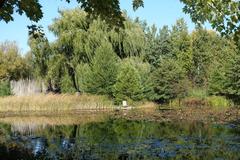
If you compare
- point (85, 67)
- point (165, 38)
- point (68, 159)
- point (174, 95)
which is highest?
point (165, 38)

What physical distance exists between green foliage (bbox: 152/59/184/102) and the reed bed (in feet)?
11.5

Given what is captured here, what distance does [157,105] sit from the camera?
29.8 m

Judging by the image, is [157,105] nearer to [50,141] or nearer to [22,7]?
[50,141]

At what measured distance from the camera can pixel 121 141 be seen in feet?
45.2

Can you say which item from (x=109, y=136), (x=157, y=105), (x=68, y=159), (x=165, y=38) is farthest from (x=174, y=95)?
(x=68, y=159)

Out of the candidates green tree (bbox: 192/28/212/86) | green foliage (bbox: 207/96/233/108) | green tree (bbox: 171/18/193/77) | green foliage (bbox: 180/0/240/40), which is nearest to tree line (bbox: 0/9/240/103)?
green foliage (bbox: 207/96/233/108)

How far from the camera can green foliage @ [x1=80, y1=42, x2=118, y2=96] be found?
29406 millimetres

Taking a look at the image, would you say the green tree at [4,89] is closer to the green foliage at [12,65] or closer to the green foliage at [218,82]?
the green foliage at [12,65]

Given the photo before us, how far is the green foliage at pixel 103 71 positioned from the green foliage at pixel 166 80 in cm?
302

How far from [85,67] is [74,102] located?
8.75 ft

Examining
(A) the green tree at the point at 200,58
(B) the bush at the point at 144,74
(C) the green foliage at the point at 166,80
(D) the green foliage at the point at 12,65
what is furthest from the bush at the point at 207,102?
(D) the green foliage at the point at 12,65

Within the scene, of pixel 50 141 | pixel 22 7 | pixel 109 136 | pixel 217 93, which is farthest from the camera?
pixel 217 93

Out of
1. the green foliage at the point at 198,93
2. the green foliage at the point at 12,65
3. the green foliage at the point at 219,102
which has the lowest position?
the green foliage at the point at 219,102

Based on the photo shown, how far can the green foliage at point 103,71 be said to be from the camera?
29.4 m
